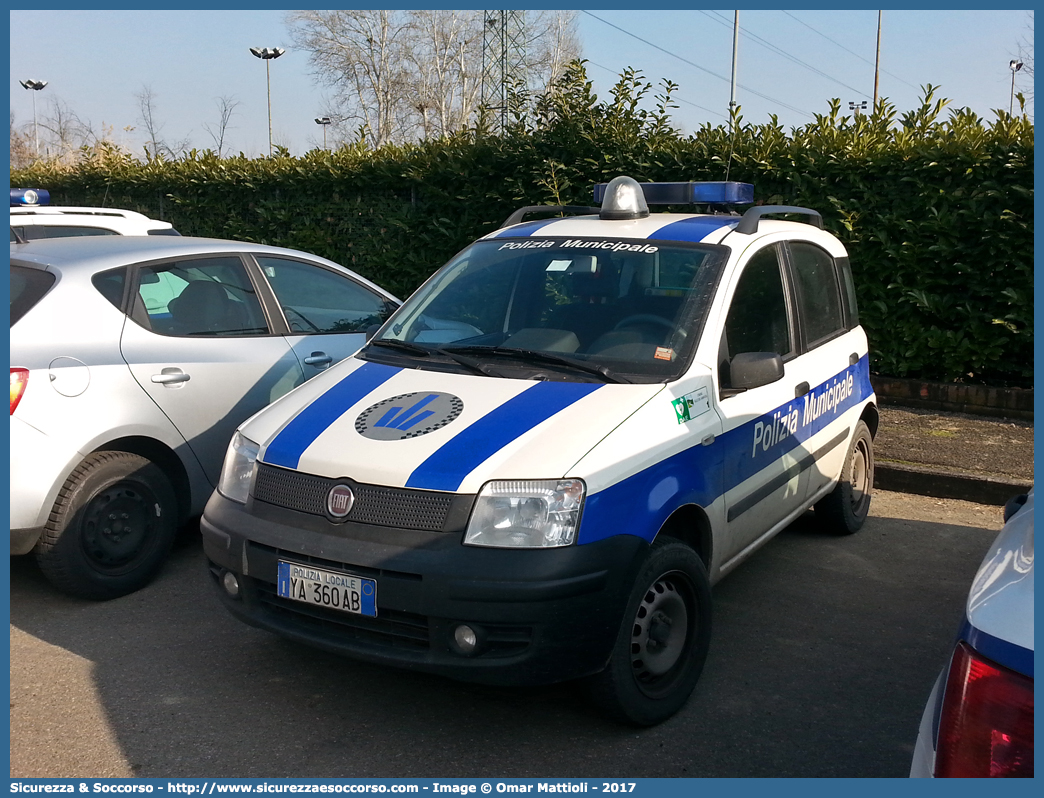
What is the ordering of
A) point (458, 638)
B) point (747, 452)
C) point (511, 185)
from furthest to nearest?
point (511, 185), point (747, 452), point (458, 638)

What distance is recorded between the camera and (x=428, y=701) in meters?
3.73

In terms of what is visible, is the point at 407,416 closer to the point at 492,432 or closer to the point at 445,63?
the point at 492,432

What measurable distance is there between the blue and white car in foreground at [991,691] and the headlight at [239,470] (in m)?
2.59

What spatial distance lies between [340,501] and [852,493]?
340 centimetres

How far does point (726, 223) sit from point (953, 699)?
3300mm

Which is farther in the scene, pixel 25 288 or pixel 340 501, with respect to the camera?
pixel 25 288

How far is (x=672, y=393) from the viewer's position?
3.73m

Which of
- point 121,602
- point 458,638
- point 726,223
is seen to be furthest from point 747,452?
point 121,602

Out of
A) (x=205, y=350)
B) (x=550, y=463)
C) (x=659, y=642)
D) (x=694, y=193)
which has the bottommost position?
(x=659, y=642)

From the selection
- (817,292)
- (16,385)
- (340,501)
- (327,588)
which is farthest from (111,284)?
(817,292)

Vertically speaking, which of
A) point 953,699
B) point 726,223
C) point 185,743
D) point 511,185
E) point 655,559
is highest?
point 511,185

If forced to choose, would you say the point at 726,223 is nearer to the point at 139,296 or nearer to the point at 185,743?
the point at 139,296

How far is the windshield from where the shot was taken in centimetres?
397

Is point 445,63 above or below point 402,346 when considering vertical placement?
above
